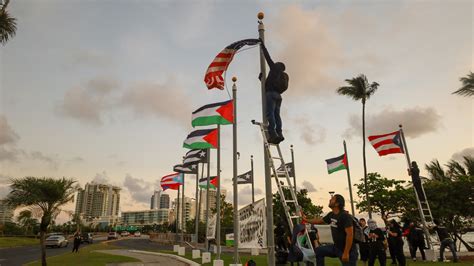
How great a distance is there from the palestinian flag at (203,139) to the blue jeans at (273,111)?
806 cm

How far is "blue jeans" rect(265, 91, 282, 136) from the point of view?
878cm

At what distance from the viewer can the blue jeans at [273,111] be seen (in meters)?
8.78

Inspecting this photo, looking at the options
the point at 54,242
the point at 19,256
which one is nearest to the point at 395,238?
the point at 19,256

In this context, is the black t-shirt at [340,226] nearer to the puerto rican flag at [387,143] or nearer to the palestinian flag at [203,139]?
the palestinian flag at [203,139]

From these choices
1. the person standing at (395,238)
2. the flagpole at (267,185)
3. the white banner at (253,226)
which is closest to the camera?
the flagpole at (267,185)

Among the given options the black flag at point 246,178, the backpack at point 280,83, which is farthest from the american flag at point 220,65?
the black flag at point 246,178

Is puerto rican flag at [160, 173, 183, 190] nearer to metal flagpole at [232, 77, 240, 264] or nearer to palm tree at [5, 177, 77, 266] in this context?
palm tree at [5, 177, 77, 266]

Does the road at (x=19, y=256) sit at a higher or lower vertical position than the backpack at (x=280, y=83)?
lower

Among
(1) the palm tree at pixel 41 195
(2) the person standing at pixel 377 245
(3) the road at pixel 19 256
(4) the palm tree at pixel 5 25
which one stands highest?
(4) the palm tree at pixel 5 25

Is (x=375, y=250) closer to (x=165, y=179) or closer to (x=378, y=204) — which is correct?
(x=165, y=179)

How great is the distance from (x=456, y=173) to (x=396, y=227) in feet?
83.1

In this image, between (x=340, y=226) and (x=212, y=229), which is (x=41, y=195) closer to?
(x=212, y=229)

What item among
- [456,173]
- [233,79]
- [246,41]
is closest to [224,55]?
[246,41]

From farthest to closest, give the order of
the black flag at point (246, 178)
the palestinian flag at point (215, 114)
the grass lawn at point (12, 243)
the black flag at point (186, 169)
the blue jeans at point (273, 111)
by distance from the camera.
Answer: the grass lawn at point (12, 243)
the black flag at point (246, 178)
the black flag at point (186, 169)
the palestinian flag at point (215, 114)
the blue jeans at point (273, 111)
